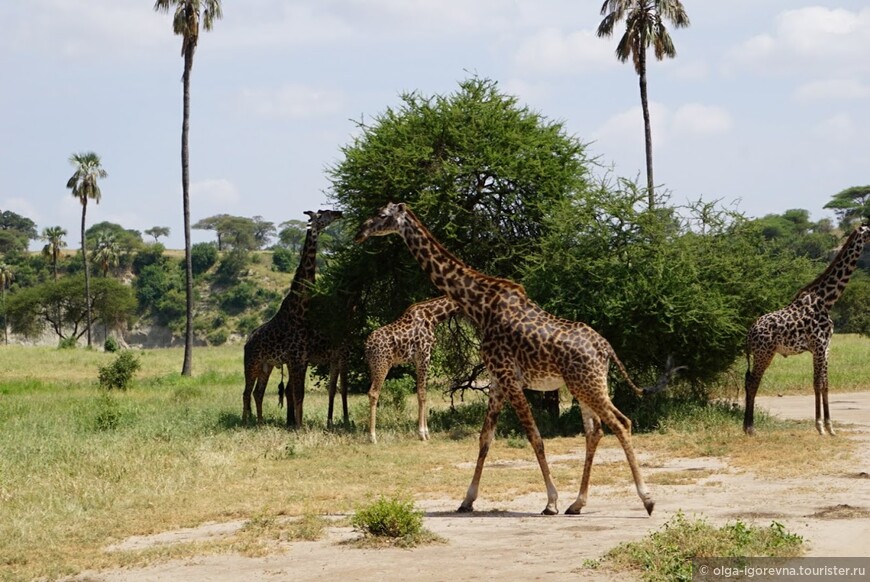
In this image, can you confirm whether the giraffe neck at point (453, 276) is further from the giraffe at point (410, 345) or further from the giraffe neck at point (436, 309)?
the giraffe neck at point (436, 309)

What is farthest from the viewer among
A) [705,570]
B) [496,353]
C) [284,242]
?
[284,242]

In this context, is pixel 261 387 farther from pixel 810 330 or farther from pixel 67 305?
pixel 67 305

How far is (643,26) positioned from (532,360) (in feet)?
86.2

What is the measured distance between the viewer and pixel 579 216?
1942 cm

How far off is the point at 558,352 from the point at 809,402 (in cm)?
1448

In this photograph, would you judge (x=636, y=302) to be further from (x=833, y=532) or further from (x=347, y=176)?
(x=833, y=532)

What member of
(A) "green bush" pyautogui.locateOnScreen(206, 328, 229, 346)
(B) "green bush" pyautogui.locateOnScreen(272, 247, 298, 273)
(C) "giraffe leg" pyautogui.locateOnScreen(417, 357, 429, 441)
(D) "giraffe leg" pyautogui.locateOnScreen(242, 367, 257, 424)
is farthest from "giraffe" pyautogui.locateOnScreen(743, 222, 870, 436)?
(B) "green bush" pyautogui.locateOnScreen(272, 247, 298, 273)

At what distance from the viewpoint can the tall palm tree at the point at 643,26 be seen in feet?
116

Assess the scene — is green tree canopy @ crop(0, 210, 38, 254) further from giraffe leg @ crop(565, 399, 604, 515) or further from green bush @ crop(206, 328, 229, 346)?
giraffe leg @ crop(565, 399, 604, 515)

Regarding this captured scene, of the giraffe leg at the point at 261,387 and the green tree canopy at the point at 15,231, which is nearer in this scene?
the giraffe leg at the point at 261,387

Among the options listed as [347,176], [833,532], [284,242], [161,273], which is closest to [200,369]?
[347,176]

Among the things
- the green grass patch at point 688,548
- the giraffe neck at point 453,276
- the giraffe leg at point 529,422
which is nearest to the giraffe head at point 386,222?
the giraffe neck at point 453,276

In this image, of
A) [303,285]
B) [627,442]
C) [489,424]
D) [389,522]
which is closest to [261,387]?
[303,285]

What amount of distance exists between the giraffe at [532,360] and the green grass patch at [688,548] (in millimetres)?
1637
